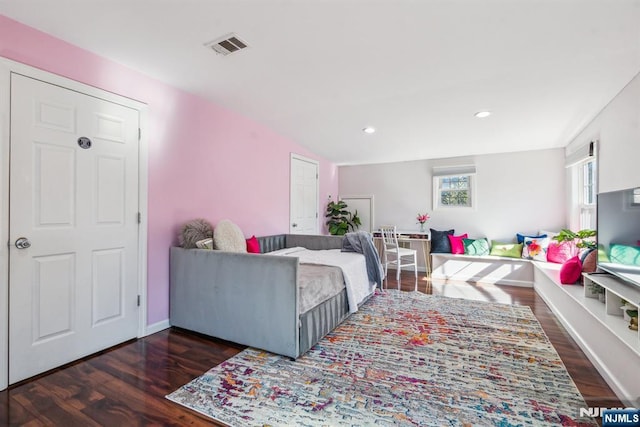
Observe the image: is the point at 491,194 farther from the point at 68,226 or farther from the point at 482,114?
the point at 68,226

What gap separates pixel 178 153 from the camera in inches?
113

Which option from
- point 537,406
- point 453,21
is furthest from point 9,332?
point 453,21

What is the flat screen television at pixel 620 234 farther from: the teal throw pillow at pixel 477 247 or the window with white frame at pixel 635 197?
the teal throw pillow at pixel 477 247

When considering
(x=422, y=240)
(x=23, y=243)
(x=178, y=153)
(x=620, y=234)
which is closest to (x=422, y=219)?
(x=422, y=240)

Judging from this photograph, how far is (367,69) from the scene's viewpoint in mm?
2549

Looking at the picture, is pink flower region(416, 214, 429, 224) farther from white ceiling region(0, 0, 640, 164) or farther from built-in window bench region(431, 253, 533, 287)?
white ceiling region(0, 0, 640, 164)

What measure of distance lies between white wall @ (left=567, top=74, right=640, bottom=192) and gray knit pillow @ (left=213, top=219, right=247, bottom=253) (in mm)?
3303

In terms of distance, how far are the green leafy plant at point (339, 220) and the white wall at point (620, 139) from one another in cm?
363

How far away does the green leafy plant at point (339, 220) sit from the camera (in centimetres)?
565

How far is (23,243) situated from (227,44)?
1.93m

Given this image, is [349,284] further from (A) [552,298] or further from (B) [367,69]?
(A) [552,298]

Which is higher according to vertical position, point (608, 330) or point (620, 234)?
point (620, 234)

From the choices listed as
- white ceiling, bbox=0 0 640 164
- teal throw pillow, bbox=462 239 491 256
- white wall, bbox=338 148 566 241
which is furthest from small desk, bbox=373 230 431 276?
white ceiling, bbox=0 0 640 164

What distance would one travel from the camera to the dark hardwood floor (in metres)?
1.54
